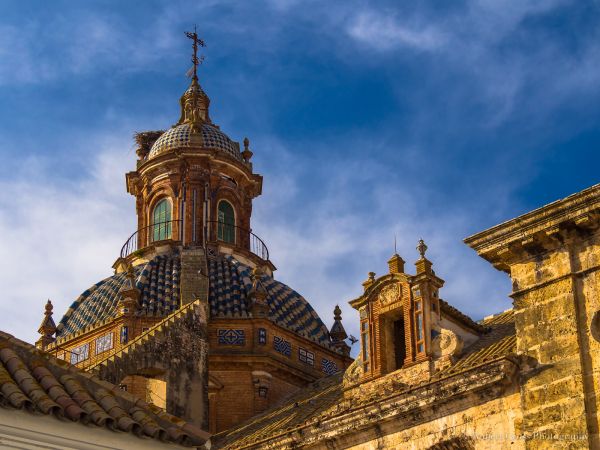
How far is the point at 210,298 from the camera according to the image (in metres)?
31.8

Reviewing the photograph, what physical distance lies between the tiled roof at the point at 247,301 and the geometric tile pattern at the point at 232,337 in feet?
1.63

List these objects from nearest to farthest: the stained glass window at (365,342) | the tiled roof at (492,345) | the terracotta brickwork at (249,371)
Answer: the tiled roof at (492,345) → the stained glass window at (365,342) → the terracotta brickwork at (249,371)

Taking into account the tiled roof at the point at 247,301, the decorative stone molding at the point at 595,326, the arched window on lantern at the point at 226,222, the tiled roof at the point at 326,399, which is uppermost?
the arched window on lantern at the point at 226,222

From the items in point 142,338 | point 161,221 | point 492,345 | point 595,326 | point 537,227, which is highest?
point 161,221

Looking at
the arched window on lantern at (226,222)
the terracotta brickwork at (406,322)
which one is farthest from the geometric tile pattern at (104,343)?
the terracotta brickwork at (406,322)

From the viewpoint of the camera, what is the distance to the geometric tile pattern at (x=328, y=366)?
3253 cm

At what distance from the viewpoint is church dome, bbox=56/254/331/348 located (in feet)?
104

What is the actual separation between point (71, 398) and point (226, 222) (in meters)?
23.3

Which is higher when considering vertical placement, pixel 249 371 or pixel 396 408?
pixel 249 371

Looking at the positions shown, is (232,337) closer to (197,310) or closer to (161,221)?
(197,310)

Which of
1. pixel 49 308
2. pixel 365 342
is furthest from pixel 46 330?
pixel 365 342

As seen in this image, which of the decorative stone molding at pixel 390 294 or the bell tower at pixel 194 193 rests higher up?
the bell tower at pixel 194 193

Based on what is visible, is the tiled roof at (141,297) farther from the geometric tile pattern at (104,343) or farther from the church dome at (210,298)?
the geometric tile pattern at (104,343)

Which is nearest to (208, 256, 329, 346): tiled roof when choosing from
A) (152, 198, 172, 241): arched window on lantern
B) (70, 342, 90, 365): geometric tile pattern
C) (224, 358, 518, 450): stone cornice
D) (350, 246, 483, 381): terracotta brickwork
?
(152, 198, 172, 241): arched window on lantern
